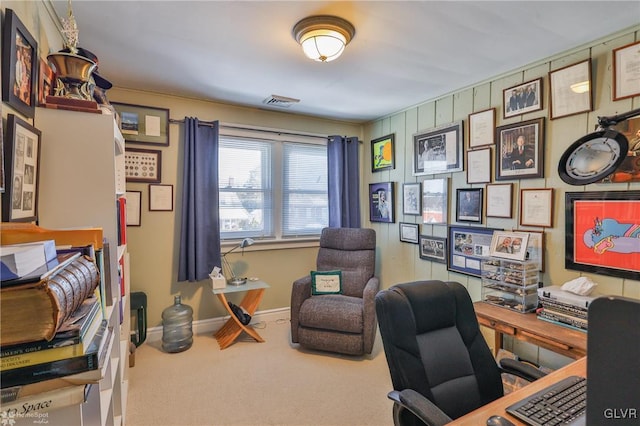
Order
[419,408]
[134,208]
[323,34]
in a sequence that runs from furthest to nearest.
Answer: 1. [134,208]
2. [323,34]
3. [419,408]

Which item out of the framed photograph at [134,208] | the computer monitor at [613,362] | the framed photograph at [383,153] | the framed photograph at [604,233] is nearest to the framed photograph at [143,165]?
the framed photograph at [134,208]

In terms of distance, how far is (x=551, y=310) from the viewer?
2035mm

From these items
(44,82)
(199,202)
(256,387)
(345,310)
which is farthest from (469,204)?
(44,82)

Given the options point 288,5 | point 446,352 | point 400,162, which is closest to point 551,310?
point 446,352

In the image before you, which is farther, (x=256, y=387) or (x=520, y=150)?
(x=520, y=150)

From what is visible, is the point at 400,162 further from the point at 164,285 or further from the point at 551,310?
the point at 164,285

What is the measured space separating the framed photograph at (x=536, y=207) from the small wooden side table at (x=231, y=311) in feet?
7.82

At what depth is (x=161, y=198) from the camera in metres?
3.16

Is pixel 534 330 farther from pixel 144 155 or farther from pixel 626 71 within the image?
pixel 144 155

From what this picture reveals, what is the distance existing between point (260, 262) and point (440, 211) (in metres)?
2.07

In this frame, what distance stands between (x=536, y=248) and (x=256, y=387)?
236 cm

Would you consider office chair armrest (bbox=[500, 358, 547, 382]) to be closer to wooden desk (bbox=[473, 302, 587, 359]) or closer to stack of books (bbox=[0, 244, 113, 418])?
wooden desk (bbox=[473, 302, 587, 359])

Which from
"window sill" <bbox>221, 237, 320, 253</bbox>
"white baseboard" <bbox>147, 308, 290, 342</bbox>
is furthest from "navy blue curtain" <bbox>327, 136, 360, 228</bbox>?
"white baseboard" <bbox>147, 308, 290, 342</bbox>

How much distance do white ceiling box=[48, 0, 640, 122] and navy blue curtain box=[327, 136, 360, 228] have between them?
3.21 feet
